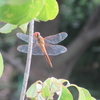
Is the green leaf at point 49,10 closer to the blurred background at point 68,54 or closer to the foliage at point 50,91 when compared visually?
the foliage at point 50,91

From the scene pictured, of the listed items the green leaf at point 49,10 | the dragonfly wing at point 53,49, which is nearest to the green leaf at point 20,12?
the green leaf at point 49,10

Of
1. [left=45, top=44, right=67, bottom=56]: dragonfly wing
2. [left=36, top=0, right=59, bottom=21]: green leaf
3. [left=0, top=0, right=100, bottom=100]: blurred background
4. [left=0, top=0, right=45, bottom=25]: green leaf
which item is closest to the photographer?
[left=0, top=0, right=45, bottom=25]: green leaf

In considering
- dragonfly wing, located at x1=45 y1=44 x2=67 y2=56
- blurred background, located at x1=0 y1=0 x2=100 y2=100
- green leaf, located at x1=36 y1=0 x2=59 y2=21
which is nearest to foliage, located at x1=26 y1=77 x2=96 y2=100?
green leaf, located at x1=36 y1=0 x2=59 y2=21

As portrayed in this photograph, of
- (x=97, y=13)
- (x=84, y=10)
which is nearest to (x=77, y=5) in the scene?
(x=84, y=10)

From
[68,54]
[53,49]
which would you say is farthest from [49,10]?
[68,54]

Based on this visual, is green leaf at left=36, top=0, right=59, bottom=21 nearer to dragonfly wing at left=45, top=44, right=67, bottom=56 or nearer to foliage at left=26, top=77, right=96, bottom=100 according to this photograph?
foliage at left=26, top=77, right=96, bottom=100

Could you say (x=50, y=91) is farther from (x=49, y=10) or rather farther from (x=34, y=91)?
(x=49, y=10)
